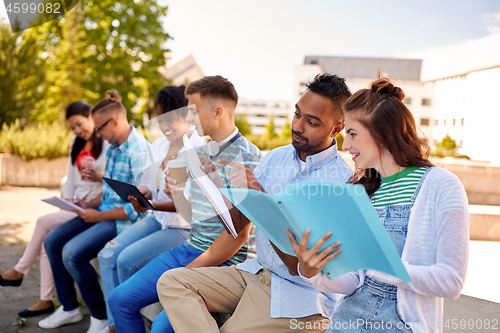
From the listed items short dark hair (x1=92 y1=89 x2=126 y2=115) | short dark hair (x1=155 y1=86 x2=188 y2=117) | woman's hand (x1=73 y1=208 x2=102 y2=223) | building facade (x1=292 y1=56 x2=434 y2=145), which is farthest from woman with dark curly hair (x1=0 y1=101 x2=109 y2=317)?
building facade (x1=292 y1=56 x2=434 y2=145)

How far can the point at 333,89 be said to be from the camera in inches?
84.7

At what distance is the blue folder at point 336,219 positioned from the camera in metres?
1.01

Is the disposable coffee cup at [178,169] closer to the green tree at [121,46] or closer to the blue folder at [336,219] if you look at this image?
the blue folder at [336,219]

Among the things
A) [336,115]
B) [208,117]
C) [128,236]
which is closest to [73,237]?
[128,236]

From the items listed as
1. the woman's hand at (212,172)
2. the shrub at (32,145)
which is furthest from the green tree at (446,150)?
the woman's hand at (212,172)

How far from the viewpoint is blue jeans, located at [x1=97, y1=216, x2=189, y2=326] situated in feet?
8.86

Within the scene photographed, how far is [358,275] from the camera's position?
160 cm

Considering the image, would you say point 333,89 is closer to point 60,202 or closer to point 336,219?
point 336,219

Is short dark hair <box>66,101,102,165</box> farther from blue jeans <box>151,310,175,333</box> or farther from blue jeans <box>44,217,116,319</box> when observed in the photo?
blue jeans <box>151,310,175,333</box>

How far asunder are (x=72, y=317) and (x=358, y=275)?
2645 mm

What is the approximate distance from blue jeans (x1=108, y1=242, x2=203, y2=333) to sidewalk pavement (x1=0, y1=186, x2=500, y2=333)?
110 cm

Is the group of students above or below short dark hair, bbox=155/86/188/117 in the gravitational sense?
below

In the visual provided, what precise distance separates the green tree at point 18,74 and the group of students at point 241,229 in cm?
1465

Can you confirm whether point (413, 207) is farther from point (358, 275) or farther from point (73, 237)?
point (73, 237)
